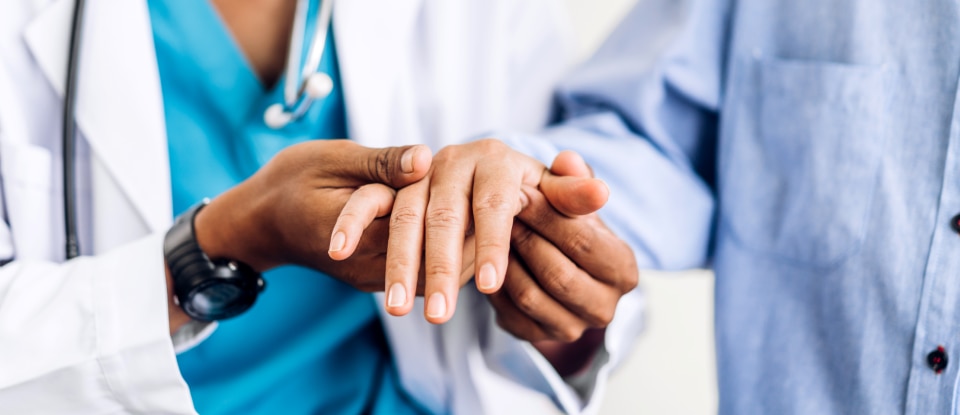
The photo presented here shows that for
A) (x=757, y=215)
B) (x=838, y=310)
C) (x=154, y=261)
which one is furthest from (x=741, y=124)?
(x=154, y=261)

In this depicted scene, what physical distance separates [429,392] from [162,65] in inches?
15.8

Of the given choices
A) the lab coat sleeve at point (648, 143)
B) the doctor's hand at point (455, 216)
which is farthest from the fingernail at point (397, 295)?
the lab coat sleeve at point (648, 143)

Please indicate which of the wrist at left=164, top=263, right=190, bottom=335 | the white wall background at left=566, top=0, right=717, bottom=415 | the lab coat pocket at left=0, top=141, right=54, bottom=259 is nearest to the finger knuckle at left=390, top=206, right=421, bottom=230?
the wrist at left=164, top=263, right=190, bottom=335

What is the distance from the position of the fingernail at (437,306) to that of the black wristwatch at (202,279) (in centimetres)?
21

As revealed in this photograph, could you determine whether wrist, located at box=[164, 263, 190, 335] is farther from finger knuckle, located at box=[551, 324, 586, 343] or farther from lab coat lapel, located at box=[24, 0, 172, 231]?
finger knuckle, located at box=[551, 324, 586, 343]

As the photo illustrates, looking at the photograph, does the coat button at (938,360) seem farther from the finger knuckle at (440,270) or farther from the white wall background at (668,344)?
the white wall background at (668,344)

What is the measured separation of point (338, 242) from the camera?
15.5 inches

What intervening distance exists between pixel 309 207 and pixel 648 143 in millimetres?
374

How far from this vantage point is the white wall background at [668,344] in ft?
3.68

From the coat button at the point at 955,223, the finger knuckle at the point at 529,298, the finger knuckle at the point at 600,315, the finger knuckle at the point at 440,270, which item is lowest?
the finger knuckle at the point at 600,315

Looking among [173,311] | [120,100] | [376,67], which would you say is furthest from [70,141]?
[376,67]

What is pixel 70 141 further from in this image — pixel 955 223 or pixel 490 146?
pixel 955 223

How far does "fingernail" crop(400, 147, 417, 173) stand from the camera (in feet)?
1.49

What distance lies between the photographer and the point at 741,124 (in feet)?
2.15
